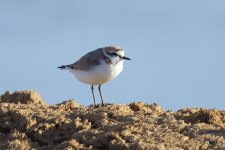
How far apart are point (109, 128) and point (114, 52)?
4.91m

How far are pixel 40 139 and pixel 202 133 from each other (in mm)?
2106

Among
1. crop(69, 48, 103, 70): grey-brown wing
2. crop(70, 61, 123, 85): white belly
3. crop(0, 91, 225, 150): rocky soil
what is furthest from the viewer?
crop(69, 48, 103, 70): grey-brown wing

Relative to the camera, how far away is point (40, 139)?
9406 millimetres

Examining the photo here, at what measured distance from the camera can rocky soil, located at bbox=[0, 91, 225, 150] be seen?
8.88 metres

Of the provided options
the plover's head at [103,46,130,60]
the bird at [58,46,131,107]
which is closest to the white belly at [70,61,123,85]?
the bird at [58,46,131,107]

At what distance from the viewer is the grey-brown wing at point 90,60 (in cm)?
1397

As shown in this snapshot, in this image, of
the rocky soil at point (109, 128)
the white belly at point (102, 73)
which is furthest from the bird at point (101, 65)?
the rocky soil at point (109, 128)

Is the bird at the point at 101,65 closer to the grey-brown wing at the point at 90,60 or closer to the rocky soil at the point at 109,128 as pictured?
the grey-brown wing at the point at 90,60

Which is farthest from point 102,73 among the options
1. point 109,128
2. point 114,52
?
point 109,128

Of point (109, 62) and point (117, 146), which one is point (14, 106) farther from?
point (109, 62)

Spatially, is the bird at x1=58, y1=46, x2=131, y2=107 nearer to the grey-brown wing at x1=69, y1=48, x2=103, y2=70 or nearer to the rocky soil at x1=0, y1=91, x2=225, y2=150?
the grey-brown wing at x1=69, y1=48, x2=103, y2=70

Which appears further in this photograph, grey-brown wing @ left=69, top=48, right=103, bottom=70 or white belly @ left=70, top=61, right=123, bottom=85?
grey-brown wing @ left=69, top=48, right=103, bottom=70

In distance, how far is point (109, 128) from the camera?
30.6 ft

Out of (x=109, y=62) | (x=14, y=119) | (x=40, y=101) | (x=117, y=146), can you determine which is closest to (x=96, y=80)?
(x=109, y=62)
